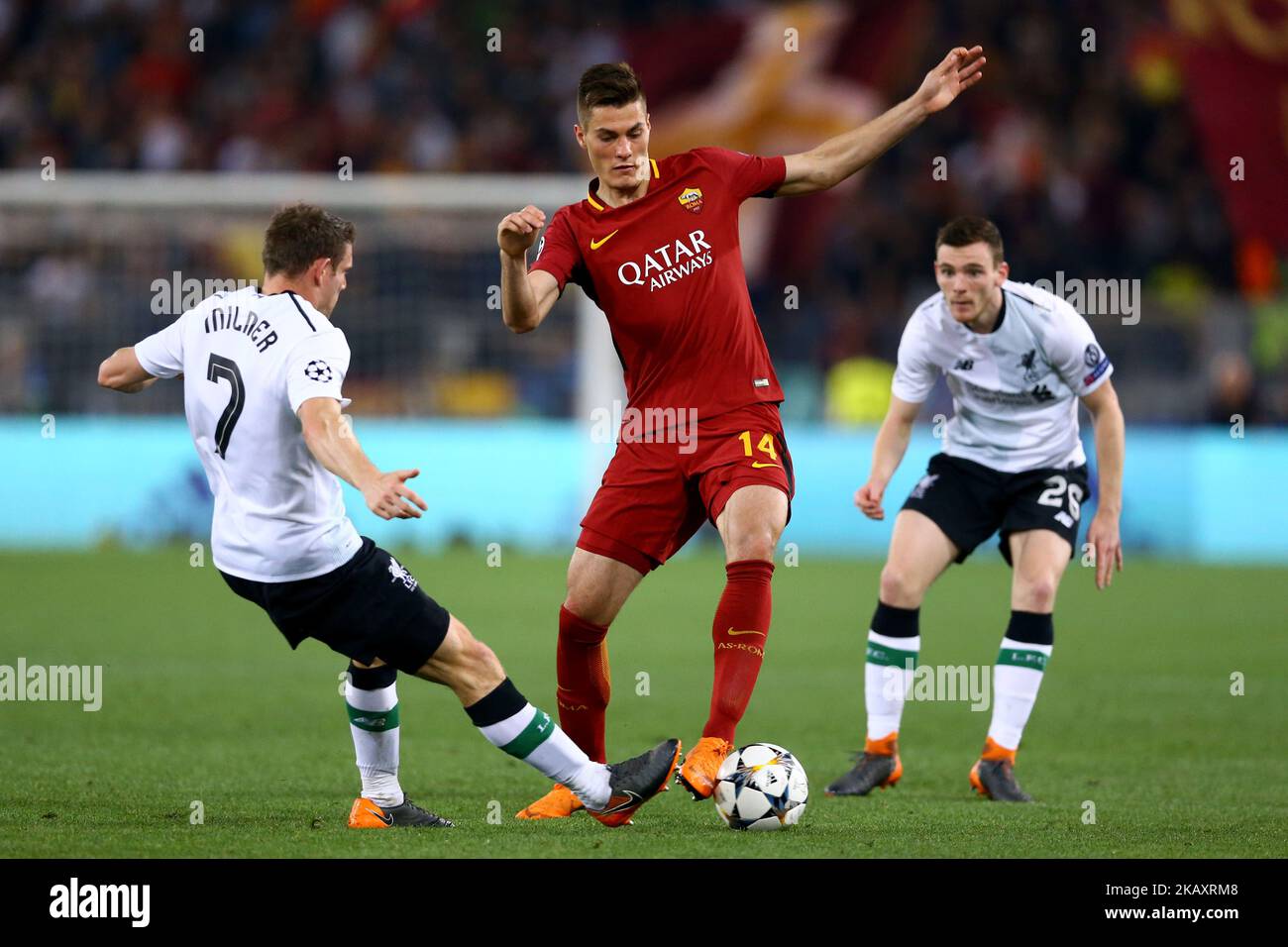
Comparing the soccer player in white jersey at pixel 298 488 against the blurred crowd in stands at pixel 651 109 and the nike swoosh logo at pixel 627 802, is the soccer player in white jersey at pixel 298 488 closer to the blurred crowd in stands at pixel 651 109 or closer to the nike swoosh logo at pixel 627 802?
the nike swoosh logo at pixel 627 802

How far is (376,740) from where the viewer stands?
6062 millimetres

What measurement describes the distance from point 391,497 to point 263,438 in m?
0.88

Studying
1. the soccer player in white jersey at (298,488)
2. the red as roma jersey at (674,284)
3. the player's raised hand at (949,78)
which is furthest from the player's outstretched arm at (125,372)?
the player's raised hand at (949,78)

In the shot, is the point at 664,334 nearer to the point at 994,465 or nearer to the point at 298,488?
the point at 298,488

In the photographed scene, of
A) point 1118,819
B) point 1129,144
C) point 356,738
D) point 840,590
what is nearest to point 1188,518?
point 840,590

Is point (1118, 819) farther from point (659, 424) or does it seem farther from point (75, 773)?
point (75, 773)

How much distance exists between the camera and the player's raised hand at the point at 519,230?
18.4ft

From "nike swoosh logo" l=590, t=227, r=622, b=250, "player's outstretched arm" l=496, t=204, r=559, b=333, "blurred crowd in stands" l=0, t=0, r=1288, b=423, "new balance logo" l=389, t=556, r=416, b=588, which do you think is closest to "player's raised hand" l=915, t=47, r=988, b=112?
"nike swoosh logo" l=590, t=227, r=622, b=250

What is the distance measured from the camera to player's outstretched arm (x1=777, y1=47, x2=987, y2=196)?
6363mm

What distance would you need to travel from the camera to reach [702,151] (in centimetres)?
664

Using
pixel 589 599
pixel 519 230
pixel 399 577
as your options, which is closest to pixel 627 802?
pixel 589 599

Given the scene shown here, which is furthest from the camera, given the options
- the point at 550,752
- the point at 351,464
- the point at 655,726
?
the point at 655,726

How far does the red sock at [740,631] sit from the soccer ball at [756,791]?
170mm
